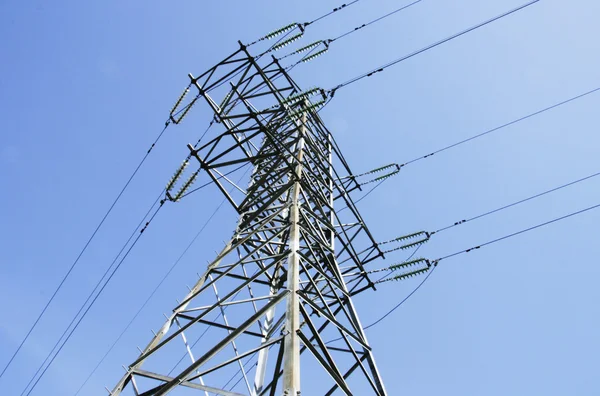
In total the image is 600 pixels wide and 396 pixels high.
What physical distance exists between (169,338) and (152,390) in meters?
1.03

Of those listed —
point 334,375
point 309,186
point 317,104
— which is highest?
point 317,104

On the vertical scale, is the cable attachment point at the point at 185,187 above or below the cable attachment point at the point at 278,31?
below

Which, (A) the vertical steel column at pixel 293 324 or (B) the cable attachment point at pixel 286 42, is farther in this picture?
(B) the cable attachment point at pixel 286 42

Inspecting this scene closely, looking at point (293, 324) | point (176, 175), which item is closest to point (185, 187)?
point (176, 175)

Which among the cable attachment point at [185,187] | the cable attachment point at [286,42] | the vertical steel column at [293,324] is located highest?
the cable attachment point at [286,42]

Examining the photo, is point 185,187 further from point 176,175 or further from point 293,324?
point 293,324

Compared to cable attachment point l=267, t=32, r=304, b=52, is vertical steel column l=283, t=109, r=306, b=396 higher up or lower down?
lower down

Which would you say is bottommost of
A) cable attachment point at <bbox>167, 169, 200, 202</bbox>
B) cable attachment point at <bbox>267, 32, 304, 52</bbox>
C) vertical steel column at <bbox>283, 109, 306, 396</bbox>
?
vertical steel column at <bbox>283, 109, 306, 396</bbox>

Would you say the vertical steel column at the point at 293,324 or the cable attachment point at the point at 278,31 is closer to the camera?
the vertical steel column at the point at 293,324

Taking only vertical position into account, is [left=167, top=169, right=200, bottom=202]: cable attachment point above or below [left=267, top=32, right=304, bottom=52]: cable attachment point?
below

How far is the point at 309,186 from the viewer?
30.3 ft

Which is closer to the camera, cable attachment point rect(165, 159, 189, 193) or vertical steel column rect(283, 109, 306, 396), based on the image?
vertical steel column rect(283, 109, 306, 396)

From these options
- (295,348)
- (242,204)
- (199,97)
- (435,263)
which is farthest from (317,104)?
(295,348)

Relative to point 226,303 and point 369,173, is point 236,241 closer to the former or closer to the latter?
point 226,303
